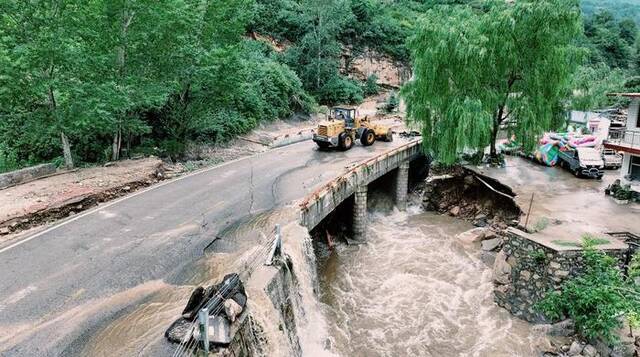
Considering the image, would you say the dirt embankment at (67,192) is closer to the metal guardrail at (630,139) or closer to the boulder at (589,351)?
the boulder at (589,351)

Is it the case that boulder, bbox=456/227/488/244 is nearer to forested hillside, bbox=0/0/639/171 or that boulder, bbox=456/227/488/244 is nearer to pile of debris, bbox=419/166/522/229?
pile of debris, bbox=419/166/522/229

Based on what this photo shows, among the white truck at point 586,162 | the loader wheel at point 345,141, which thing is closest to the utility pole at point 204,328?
the loader wheel at point 345,141

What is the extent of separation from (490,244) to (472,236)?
1116 mm

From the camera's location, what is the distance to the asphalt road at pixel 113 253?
775cm

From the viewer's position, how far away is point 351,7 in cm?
4594

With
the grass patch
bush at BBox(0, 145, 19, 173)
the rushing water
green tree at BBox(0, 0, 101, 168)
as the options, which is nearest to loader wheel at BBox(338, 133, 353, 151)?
the rushing water

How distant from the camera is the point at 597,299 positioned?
11.5 metres

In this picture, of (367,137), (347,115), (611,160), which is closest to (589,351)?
(611,160)

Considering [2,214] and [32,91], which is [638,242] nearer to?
[2,214]

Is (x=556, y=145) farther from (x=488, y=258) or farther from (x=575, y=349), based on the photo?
(x=575, y=349)

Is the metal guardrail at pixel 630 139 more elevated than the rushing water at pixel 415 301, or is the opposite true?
the metal guardrail at pixel 630 139

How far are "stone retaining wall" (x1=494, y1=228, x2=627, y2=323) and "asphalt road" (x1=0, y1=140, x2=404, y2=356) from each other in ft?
23.8

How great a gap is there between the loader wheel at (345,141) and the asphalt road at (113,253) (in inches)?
221

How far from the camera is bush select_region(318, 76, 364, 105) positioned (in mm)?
39406
